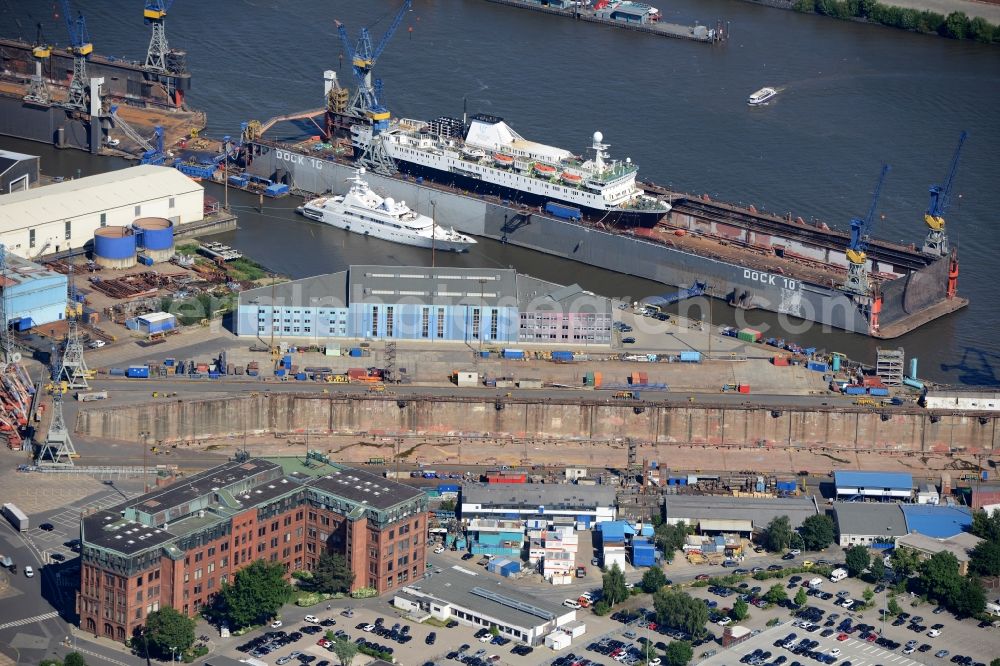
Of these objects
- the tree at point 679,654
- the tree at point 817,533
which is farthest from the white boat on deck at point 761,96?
the tree at point 679,654

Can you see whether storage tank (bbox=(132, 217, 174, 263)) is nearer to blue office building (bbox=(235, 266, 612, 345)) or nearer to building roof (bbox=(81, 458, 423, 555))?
blue office building (bbox=(235, 266, 612, 345))

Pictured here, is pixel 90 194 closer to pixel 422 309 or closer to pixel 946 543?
pixel 422 309

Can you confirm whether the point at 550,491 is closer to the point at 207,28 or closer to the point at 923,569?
the point at 923,569

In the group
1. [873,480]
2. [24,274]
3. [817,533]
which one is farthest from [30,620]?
[873,480]

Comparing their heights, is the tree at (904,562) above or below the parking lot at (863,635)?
above

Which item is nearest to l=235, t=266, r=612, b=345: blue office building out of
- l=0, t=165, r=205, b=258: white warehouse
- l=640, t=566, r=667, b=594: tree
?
l=0, t=165, r=205, b=258: white warehouse

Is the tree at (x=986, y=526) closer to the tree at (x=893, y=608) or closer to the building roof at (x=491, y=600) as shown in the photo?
the tree at (x=893, y=608)
